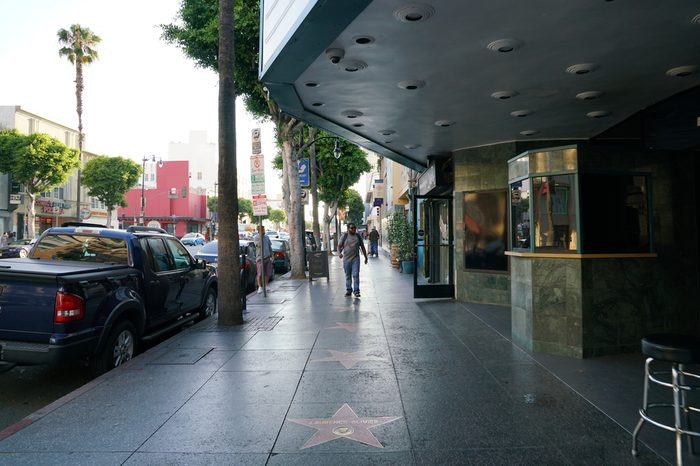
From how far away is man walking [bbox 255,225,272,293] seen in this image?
12.3 metres

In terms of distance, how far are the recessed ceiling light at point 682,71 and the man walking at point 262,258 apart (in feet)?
29.5

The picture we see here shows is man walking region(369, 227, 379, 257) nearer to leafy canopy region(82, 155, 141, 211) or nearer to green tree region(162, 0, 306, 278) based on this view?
green tree region(162, 0, 306, 278)

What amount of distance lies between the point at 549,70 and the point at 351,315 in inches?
222

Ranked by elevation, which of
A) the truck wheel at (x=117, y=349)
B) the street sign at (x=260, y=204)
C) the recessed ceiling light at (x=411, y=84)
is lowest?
the truck wheel at (x=117, y=349)

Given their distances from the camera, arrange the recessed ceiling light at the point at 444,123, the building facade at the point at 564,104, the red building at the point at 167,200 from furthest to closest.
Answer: the red building at the point at 167,200 → the recessed ceiling light at the point at 444,123 → the building facade at the point at 564,104

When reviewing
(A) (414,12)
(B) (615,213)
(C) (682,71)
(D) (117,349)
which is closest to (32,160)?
(D) (117,349)

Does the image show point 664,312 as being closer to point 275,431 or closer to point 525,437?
point 525,437

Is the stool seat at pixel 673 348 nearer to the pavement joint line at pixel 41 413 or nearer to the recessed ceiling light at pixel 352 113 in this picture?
the pavement joint line at pixel 41 413

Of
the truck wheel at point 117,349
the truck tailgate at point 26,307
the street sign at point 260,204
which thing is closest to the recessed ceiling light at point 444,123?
the street sign at point 260,204

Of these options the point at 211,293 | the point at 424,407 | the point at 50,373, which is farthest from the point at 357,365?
the point at 211,293

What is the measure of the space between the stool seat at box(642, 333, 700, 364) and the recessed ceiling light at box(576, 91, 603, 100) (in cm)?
418

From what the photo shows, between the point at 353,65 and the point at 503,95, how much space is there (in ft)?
7.77

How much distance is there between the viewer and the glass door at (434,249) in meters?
11.2

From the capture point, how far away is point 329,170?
33875 millimetres
